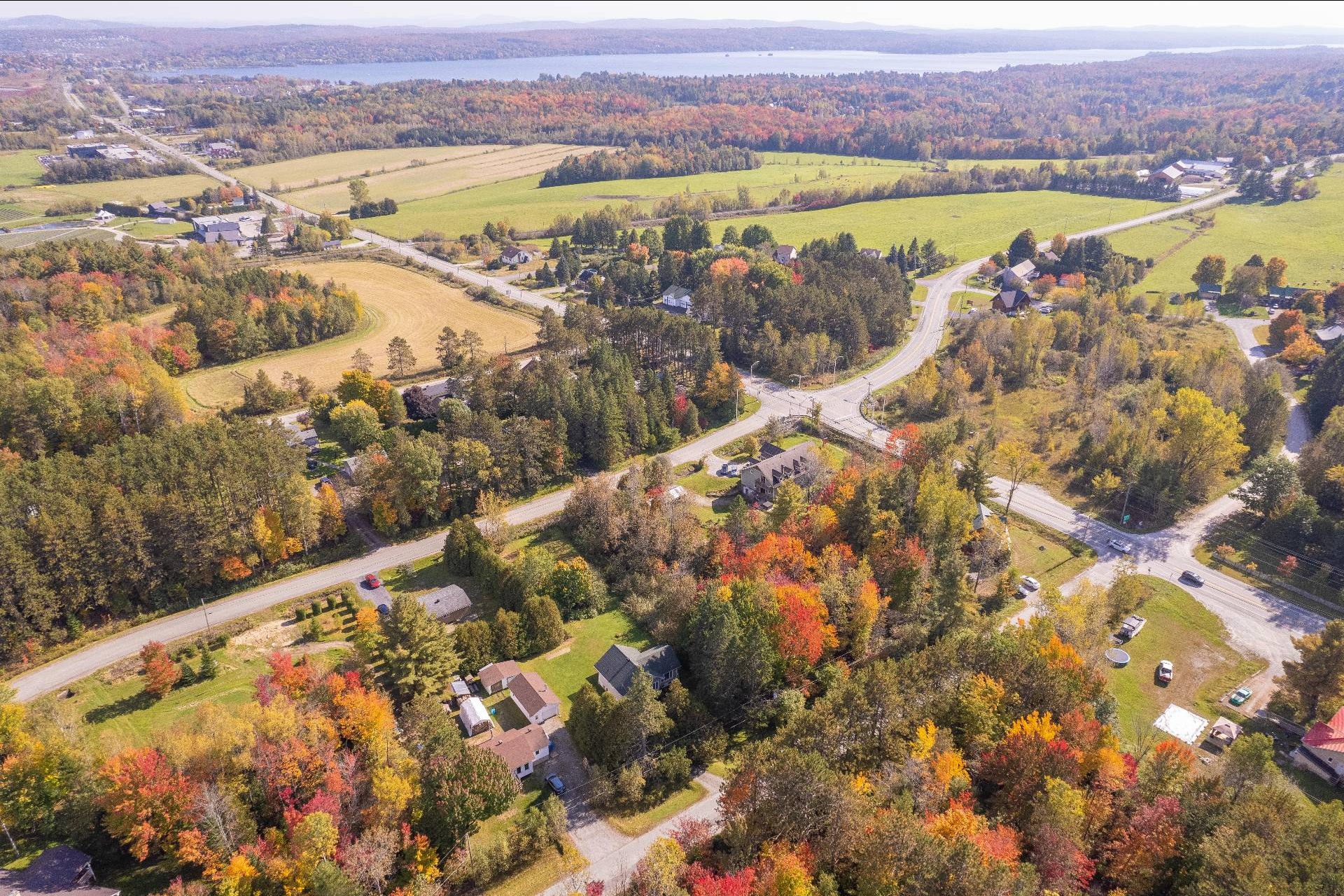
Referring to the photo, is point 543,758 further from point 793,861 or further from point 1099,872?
point 1099,872

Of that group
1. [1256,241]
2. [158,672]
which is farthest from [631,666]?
[1256,241]

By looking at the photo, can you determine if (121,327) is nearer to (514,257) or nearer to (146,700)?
(514,257)

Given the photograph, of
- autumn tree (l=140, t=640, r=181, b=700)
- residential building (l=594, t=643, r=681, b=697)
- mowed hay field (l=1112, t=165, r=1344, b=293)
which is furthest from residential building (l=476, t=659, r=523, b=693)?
mowed hay field (l=1112, t=165, r=1344, b=293)

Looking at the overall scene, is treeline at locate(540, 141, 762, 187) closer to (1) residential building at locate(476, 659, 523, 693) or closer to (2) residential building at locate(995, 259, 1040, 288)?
(2) residential building at locate(995, 259, 1040, 288)

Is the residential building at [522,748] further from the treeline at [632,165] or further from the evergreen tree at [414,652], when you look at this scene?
the treeline at [632,165]

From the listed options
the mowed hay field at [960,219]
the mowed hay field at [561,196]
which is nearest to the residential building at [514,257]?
the mowed hay field at [561,196]
